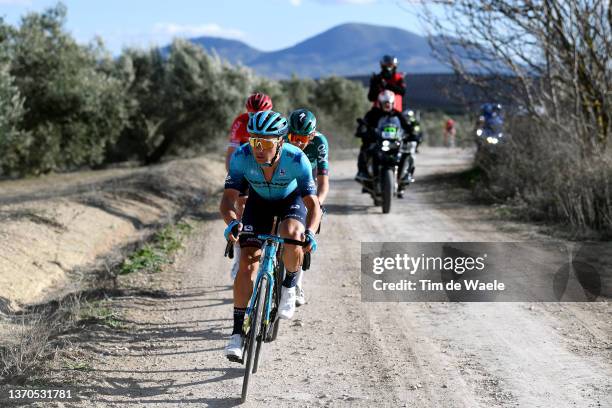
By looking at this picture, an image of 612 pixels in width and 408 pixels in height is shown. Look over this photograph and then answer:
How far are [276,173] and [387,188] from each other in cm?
836

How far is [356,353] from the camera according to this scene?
21.4 feet

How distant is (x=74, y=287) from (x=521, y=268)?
18.7ft

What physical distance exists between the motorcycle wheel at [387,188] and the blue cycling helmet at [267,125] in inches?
331

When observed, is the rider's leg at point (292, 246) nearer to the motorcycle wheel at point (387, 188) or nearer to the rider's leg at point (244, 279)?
the rider's leg at point (244, 279)

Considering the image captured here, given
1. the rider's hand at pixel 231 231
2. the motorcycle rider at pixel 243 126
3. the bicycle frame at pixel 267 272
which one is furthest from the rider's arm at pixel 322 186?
the rider's hand at pixel 231 231

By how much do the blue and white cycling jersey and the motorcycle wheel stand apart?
8.13 meters

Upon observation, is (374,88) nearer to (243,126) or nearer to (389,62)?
(389,62)

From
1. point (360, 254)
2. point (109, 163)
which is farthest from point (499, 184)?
point (109, 163)

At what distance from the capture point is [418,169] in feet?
80.4

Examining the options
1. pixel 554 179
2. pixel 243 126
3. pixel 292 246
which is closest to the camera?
pixel 292 246

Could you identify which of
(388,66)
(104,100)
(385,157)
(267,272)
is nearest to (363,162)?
(385,157)

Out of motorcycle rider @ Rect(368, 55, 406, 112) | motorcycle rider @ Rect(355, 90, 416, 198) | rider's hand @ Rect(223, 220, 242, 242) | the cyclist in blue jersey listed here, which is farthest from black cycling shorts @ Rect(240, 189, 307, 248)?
motorcycle rider @ Rect(368, 55, 406, 112)

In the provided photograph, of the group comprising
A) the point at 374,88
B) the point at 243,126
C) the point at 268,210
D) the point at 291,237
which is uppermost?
the point at 374,88

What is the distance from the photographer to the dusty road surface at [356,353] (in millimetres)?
5500
